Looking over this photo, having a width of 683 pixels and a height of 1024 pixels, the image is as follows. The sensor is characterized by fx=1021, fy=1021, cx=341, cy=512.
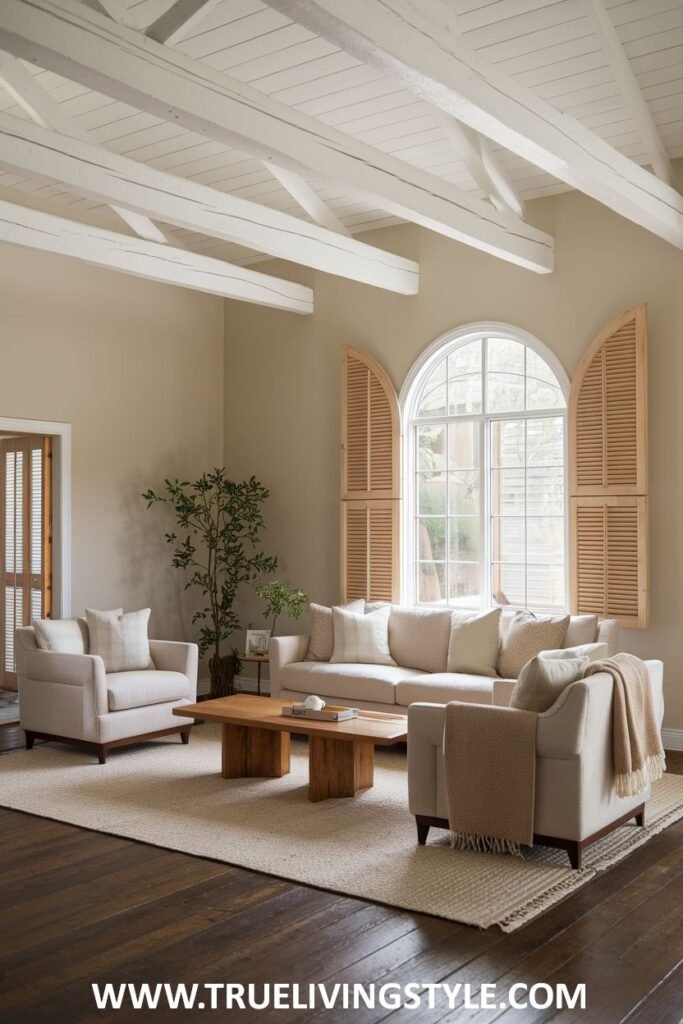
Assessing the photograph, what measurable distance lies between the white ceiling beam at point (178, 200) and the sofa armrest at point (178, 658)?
2584 millimetres

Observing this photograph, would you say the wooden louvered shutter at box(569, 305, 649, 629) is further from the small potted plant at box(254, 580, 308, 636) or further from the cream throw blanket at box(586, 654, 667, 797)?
the small potted plant at box(254, 580, 308, 636)

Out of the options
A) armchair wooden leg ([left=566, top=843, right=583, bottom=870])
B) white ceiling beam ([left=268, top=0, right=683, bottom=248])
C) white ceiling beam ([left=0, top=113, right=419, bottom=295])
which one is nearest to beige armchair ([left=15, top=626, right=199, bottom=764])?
white ceiling beam ([left=0, top=113, right=419, bottom=295])

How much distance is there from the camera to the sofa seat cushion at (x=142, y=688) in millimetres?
6078

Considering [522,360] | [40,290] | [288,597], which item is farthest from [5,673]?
[522,360]

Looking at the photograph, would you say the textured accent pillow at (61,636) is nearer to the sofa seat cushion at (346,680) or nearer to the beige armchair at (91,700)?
the beige armchair at (91,700)

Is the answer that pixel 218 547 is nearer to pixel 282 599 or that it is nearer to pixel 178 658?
pixel 282 599

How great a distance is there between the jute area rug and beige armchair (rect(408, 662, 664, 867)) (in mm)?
124

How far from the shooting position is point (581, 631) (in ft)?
20.0

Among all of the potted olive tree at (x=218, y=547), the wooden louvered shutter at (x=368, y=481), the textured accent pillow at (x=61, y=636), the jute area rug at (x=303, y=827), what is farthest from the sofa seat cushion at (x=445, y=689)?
the textured accent pillow at (x=61, y=636)

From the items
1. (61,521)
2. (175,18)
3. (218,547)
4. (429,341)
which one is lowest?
(218,547)

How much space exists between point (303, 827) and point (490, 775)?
1.00m

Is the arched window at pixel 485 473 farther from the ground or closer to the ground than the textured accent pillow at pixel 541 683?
farther from the ground

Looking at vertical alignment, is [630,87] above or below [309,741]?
above

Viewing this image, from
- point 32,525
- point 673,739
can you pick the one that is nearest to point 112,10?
point 32,525
